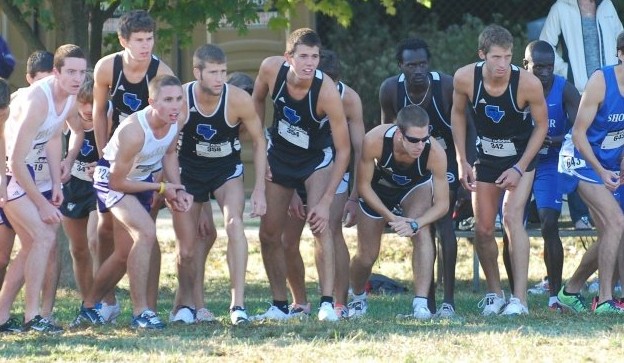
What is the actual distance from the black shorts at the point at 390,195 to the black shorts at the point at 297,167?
421mm

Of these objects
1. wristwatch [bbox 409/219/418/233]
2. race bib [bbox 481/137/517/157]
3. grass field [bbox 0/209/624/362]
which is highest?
race bib [bbox 481/137/517/157]

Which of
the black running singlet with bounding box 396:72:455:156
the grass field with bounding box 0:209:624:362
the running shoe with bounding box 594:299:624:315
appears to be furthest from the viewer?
the black running singlet with bounding box 396:72:455:156

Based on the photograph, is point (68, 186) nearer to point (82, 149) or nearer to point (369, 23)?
point (82, 149)

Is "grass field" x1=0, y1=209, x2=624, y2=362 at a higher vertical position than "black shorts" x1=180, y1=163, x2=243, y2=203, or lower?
lower

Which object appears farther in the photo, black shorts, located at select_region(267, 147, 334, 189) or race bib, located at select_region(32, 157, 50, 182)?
black shorts, located at select_region(267, 147, 334, 189)

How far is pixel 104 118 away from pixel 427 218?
231 centimetres

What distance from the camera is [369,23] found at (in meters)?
17.6

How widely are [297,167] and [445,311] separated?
1.46 metres

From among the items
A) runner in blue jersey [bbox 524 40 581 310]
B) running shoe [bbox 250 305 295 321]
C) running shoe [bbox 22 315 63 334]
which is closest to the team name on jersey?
runner in blue jersey [bbox 524 40 581 310]

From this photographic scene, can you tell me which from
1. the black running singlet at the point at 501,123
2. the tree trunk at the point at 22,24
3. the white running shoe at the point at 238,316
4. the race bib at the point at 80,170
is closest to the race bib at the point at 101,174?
the race bib at the point at 80,170

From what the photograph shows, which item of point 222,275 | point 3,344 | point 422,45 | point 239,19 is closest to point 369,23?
point 222,275

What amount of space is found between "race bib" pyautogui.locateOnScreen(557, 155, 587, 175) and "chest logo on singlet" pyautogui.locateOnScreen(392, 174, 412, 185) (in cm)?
126

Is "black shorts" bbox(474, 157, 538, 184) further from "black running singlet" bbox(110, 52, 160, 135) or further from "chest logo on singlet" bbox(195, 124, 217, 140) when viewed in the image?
"black running singlet" bbox(110, 52, 160, 135)

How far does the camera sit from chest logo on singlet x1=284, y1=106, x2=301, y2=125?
32.2 feet
